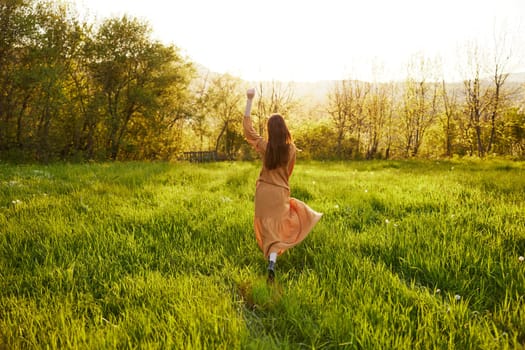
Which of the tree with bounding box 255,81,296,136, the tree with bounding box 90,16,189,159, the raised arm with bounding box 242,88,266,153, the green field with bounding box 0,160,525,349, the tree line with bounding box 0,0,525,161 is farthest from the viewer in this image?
the tree with bounding box 255,81,296,136

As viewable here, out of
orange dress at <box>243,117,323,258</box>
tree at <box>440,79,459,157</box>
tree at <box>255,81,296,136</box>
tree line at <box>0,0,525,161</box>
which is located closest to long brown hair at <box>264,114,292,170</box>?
orange dress at <box>243,117,323,258</box>

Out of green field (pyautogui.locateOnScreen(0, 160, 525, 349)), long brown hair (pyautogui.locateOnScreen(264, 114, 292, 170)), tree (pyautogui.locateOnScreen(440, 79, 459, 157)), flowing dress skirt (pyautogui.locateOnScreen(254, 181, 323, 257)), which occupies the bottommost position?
green field (pyautogui.locateOnScreen(0, 160, 525, 349))

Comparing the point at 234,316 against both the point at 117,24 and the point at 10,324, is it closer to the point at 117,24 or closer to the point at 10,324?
the point at 10,324

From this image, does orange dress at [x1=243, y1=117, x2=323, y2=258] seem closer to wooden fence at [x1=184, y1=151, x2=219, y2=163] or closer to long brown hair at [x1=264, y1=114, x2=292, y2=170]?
long brown hair at [x1=264, y1=114, x2=292, y2=170]

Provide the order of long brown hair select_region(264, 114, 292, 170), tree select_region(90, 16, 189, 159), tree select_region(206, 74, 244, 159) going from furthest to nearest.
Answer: tree select_region(206, 74, 244, 159), tree select_region(90, 16, 189, 159), long brown hair select_region(264, 114, 292, 170)

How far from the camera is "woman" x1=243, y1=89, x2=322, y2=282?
10.9ft

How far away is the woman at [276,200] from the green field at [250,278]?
368mm

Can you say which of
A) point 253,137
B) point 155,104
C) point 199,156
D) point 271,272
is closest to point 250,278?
point 271,272

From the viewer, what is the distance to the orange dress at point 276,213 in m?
3.39

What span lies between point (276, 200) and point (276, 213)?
0.15 meters

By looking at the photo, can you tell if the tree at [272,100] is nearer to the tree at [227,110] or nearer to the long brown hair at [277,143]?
the tree at [227,110]

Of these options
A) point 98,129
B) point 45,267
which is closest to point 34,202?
point 45,267

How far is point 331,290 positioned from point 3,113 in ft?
67.3

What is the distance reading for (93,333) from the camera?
7.25ft
